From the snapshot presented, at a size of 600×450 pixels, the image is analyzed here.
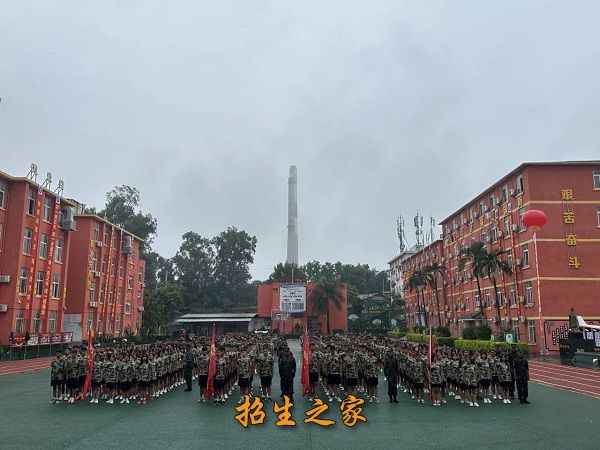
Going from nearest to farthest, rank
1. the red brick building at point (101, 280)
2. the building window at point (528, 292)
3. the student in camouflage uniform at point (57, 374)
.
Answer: the student in camouflage uniform at point (57, 374) → the building window at point (528, 292) → the red brick building at point (101, 280)

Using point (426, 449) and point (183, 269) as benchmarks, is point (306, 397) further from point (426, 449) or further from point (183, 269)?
point (183, 269)

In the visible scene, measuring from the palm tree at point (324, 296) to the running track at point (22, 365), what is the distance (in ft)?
116

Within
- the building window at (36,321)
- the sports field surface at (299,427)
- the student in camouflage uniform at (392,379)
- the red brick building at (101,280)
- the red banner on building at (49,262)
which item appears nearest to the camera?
the sports field surface at (299,427)

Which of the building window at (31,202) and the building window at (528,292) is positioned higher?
Answer: the building window at (31,202)

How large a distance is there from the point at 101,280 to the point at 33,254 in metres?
11.3

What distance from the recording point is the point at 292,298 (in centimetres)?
6094

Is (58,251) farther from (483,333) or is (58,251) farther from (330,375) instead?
(483,333)

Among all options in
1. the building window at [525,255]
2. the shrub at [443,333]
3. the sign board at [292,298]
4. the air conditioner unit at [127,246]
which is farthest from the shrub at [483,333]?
the air conditioner unit at [127,246]

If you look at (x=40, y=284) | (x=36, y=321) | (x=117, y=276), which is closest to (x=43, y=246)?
(x=40, y=284)

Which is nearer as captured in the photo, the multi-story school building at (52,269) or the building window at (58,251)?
the multi-story school building at (52,269)

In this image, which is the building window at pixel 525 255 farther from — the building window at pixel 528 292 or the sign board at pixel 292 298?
the sign board at pixel 292 298

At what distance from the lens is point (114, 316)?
4909 cm

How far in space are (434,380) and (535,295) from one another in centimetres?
2294

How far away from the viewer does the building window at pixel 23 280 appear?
34.3 metres
